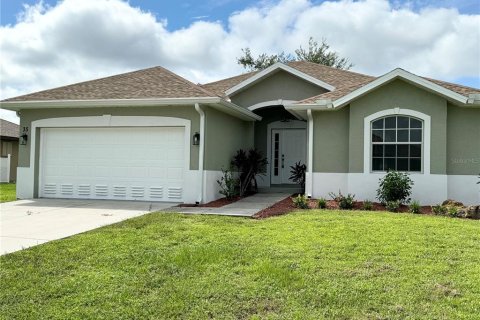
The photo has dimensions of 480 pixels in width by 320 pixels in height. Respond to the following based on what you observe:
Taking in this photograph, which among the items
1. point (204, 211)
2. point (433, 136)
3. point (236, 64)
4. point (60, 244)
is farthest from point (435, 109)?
point (236, 64)

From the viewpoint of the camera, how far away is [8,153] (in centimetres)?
2589

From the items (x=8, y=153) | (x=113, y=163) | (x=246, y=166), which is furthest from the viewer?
(x=8, y=153)

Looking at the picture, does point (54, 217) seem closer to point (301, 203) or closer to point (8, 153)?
point (301, 203)

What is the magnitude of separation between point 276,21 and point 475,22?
9.50 m

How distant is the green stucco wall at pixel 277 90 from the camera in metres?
15.4

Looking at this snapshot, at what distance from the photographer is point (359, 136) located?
12008 mm

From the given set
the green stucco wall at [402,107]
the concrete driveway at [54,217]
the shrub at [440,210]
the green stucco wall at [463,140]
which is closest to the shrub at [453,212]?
the shrub at [440,210]

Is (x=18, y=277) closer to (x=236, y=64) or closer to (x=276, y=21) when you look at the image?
(x=276, y=21)

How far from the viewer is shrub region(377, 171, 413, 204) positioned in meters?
11.0

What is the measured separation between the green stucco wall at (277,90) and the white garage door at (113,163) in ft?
14.5

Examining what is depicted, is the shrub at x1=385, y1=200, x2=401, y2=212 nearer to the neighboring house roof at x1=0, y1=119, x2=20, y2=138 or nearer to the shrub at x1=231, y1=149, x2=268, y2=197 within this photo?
the shrub at x1=231, y1=149, x2=268, y2=197

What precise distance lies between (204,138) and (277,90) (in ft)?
16.1

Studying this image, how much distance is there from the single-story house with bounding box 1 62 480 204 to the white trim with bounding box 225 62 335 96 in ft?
2.65

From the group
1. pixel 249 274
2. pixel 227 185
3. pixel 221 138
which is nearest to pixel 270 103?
pixel 221 138
